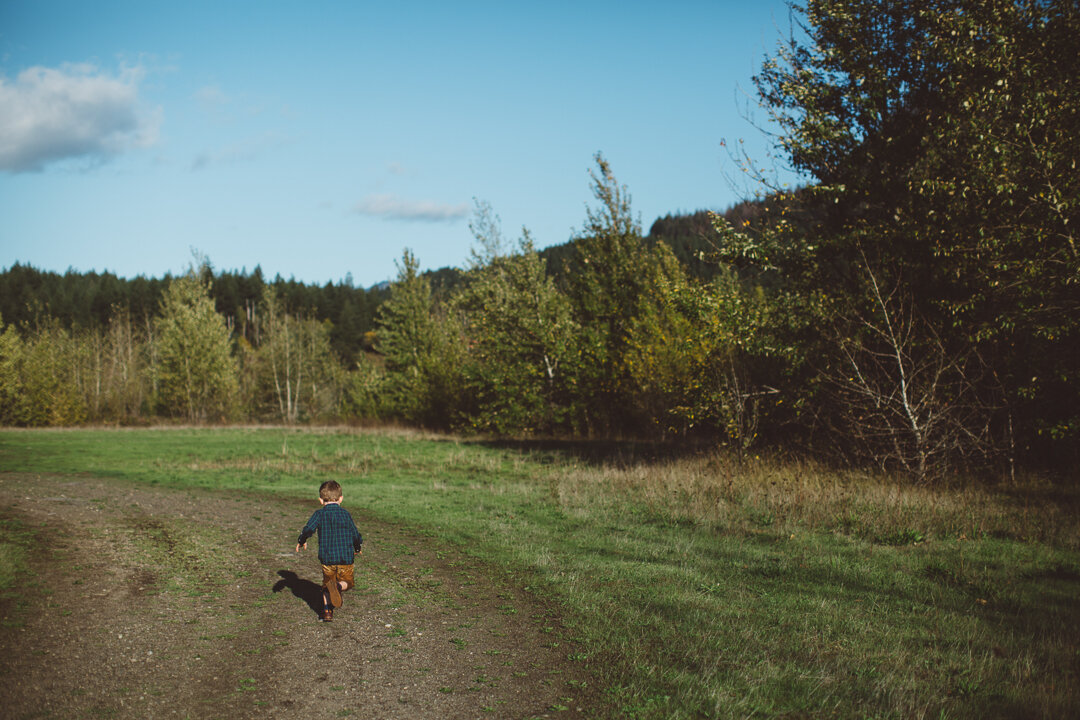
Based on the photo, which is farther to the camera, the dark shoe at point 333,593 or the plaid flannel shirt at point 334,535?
the plaid flannel shirt at point 334,535

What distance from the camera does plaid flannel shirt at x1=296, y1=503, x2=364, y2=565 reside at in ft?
23.7

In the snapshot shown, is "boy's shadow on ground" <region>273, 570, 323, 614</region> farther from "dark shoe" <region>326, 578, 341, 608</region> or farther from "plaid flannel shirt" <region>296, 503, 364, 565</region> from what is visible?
"plaid flannel shirt" <region>296, 503, 364, 565</region>

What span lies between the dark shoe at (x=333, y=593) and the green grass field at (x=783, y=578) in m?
2.41

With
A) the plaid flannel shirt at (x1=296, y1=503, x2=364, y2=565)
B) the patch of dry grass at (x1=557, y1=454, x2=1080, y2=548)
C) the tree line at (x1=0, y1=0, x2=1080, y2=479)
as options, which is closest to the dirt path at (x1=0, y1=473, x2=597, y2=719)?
the plaid flannel shirt at (x1=296, y1=503, x2=364, y2=565)

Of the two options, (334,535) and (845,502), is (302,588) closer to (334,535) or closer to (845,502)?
(334,535)

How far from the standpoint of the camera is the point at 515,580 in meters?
8.72

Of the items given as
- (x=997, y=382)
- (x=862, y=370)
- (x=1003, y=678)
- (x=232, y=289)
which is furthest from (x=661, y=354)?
(x=232, y=289)

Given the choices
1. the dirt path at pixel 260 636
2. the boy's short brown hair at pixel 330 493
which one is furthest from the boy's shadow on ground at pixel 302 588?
the boy's short brown hair at pixel 330 493

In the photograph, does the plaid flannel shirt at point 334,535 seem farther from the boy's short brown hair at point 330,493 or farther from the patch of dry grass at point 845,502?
the patch of dry grass at point 845,502

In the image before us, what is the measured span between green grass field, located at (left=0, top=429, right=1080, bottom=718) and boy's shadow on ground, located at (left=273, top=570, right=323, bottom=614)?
8.34 feet

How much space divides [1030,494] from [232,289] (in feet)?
443

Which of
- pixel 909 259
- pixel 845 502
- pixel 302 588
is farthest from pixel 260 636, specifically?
pixel 909 259

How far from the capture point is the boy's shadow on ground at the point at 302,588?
7581 mm

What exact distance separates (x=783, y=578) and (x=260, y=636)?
244 inches
